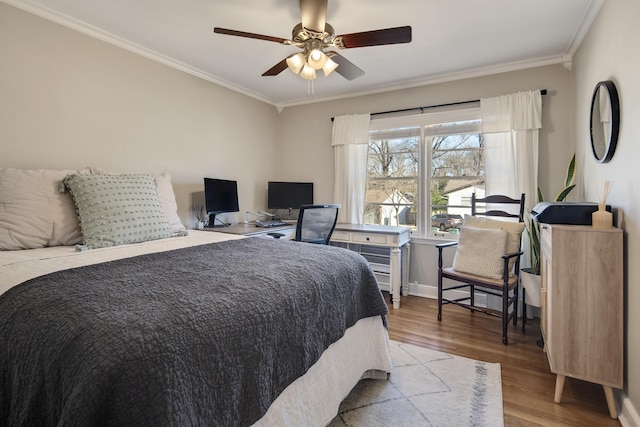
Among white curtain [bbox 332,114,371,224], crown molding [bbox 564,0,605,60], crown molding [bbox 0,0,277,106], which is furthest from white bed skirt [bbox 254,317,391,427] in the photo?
crown molding [bbox 0,0,277,106]

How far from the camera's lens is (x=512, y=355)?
232cm

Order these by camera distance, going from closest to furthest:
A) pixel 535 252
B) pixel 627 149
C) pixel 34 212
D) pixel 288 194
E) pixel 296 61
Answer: pixel 627 149 → pixel 34 212 → pixel 296 61 → pixel 535 252 → pixel 288 194

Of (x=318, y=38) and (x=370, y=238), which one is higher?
(x=318, y=38)

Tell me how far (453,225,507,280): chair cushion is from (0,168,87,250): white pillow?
9.45 feet

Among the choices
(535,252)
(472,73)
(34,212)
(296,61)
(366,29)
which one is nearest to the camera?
(34,212)

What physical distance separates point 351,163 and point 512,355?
8.21ft

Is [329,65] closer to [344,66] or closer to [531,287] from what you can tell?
[344,66]

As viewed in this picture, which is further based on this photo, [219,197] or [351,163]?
[351,163]

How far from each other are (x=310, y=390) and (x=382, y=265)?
2.48 meters

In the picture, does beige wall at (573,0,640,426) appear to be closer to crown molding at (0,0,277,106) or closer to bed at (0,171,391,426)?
bed at (0,171,391,426)

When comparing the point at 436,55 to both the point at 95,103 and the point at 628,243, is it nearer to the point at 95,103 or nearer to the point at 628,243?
the point at 628,243

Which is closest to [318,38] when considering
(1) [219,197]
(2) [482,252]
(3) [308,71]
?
(3) [308,71]

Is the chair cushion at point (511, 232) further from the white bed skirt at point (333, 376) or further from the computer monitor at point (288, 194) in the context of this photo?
the computer monitor at point (288, 194)

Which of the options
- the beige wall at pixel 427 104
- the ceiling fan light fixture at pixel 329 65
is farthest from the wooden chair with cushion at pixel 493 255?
the ceiling fan light fixture at pixel 329 65
